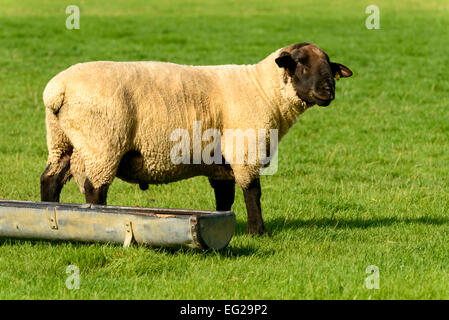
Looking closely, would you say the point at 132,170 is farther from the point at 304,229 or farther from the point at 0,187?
the point at 0,187

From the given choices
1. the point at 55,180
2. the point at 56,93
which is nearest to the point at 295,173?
the point at 55,180

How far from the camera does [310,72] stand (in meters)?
7.76

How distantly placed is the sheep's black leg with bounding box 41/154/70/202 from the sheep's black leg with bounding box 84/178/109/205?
0.52m

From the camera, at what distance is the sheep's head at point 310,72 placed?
7.69m

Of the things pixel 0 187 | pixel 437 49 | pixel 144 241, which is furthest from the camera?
pixel 437 49

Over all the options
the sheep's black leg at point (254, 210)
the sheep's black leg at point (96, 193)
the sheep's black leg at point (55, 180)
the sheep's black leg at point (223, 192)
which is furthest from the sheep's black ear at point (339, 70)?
the sheep's black leg at point (55, 180)

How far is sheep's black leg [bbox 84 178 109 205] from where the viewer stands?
24.3ft

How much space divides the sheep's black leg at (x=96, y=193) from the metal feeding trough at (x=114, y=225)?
392 mm

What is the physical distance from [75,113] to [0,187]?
11.7ft

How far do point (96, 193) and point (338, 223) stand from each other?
293 centimetres

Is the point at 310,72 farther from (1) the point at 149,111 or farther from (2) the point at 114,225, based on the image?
(2) the point at 114,225

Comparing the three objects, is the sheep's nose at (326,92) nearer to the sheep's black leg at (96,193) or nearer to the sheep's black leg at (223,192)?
the sheep's black leg at (223,192)

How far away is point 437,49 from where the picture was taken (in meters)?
21.8
